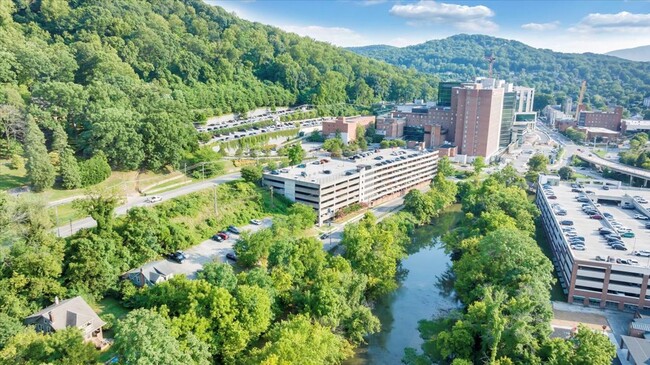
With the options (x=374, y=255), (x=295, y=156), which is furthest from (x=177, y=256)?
(x=295, y=156)

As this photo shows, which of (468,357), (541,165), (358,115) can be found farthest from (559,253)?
(358,115)

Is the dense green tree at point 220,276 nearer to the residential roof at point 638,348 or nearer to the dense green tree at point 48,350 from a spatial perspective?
the dense green tree at point 48,350

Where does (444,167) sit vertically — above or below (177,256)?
above

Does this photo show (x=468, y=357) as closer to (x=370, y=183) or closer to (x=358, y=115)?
(x=370, y=183)

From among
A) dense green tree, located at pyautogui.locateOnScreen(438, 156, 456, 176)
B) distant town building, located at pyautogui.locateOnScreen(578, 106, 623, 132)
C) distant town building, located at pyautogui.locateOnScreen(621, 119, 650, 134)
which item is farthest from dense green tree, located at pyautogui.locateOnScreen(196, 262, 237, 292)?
distant town building, located at pyautogui.locateOnScreen(578, 106, 623, 132)

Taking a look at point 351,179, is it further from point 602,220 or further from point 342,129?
point 342,129
